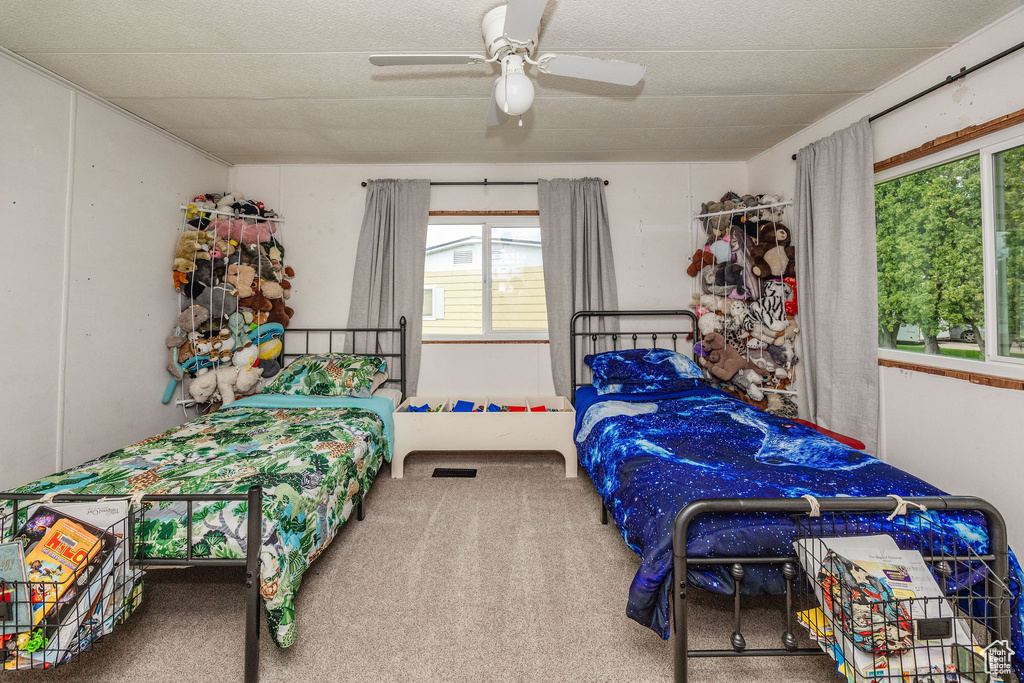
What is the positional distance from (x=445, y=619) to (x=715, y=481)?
1.14 m

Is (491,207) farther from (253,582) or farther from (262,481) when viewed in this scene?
(253,582)

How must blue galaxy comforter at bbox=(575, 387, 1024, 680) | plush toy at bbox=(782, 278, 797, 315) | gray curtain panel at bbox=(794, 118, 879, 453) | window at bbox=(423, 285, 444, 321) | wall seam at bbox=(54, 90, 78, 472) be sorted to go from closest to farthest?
blue galaxy comforter at bbox=(575, 387, 1024, 680), wall seam at bbox=(54, 90, 78, 472), gray curtain panel at bbox=(794, 118, 879, 453), plush toy at bbox=(782, 278, 797, 315), window at bbox=(423, 285, 444, 321)

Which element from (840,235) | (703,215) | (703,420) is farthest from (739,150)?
(703,420)

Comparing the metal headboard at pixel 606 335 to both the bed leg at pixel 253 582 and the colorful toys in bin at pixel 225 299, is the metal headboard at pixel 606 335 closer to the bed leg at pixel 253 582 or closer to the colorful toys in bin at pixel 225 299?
the colorful toys in bin at pixel 225 299

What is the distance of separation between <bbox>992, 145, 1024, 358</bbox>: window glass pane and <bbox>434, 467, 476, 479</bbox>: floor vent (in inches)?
116

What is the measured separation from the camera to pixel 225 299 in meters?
3.26

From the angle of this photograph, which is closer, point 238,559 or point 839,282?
point 238,559

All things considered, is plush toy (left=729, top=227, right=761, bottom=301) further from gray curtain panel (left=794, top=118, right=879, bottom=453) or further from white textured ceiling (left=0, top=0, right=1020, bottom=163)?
white textured ceiling (left=0, top=0, right=1020, bottom=163)

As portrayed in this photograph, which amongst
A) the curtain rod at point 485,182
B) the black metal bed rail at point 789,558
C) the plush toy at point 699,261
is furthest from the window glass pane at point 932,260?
the curtain rod at point 485,182

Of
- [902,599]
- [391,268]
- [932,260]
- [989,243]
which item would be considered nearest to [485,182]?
[391,268]

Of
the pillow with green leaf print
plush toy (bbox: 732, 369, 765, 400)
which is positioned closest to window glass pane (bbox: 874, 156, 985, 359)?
plush toy (bbox: 732, 369, 765, 400)

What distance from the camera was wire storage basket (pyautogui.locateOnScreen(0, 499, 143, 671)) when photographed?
1244 mm

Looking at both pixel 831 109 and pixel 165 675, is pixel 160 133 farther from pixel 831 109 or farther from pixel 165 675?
pixel 831 109

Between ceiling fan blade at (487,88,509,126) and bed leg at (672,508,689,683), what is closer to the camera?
bed leg at (672,508,689,683)
